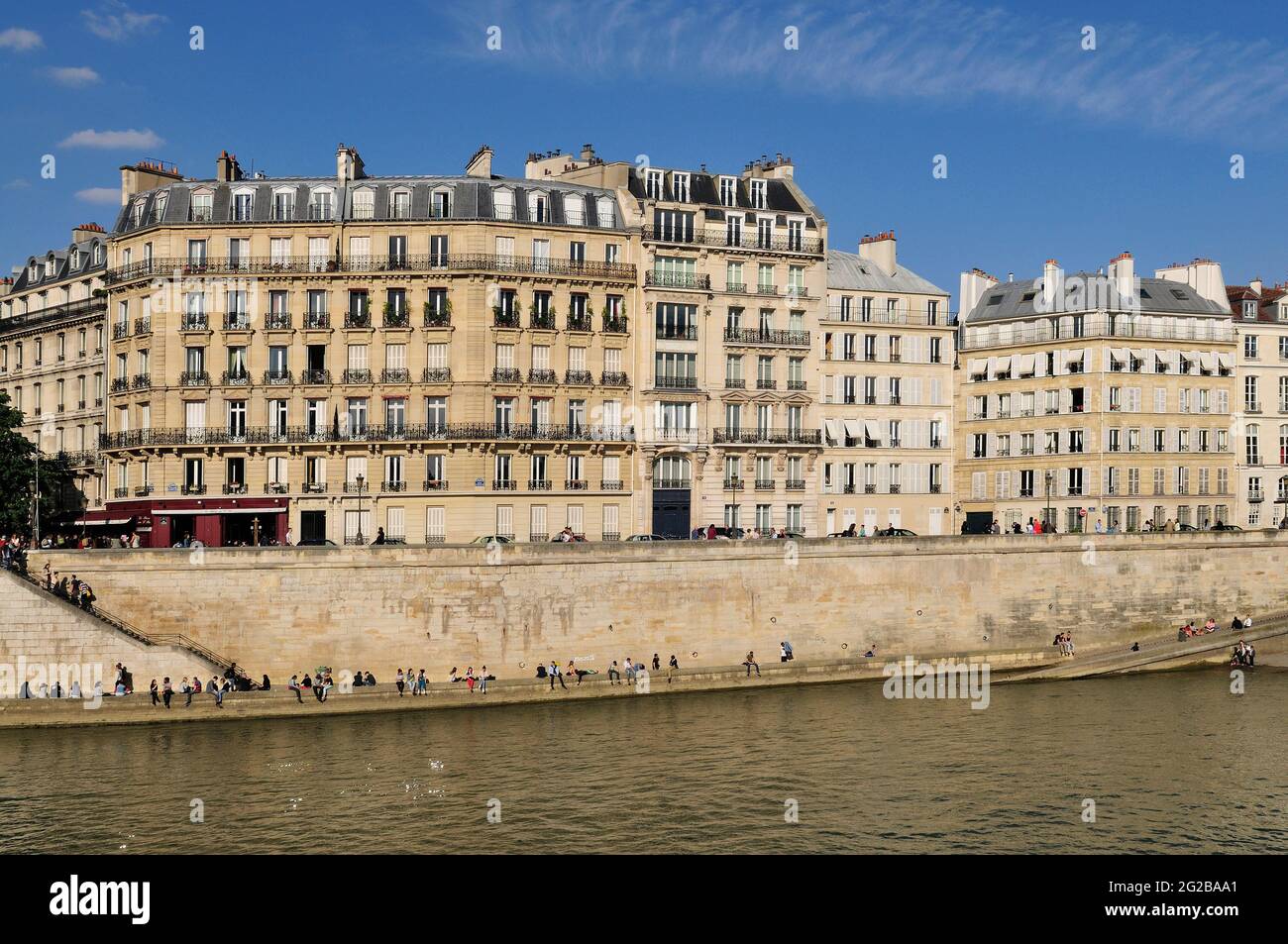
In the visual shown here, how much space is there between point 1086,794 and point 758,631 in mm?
18506

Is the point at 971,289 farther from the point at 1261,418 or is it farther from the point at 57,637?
the point at 57,637

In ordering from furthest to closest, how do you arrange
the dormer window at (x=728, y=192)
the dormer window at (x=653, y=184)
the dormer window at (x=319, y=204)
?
the dormer window at (x=728, y=192), the dormer window at (x=653, y=184), the dormer window at (x=319, y=204)

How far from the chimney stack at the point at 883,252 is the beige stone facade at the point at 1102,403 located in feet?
23.0

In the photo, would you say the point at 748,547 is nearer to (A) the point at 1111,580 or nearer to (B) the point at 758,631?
(B) the point at 758,631

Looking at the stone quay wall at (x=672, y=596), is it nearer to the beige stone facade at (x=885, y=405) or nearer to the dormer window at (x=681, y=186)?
the beige stone facade at (x=885, y=405)

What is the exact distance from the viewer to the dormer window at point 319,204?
55875 millimetres

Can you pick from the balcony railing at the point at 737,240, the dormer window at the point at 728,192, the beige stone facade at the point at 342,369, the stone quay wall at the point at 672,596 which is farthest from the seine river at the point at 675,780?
the dormer window at the point at 728,192

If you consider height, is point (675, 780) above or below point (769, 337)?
below

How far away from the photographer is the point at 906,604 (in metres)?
52.6

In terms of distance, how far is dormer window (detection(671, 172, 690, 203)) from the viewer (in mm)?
61000

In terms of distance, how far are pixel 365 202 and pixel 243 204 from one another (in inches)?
193

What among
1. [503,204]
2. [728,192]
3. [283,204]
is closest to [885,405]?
[728,192]

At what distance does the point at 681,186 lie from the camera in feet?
201

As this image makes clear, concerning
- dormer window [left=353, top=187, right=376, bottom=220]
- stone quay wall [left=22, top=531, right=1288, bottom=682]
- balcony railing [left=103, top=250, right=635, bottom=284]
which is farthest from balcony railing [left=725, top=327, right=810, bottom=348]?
dormer window [left=353, top=187, right=376, bottom=220]
